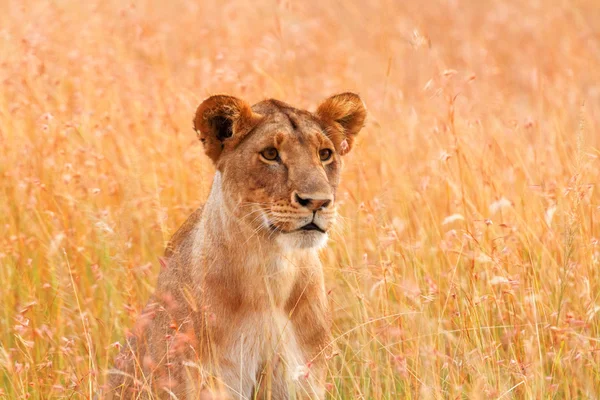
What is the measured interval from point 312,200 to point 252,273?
1.53 feet

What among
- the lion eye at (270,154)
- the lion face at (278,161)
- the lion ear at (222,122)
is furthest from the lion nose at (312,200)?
the lion ear at (222,122)

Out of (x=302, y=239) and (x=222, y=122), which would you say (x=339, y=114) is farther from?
(x=302, y=239)

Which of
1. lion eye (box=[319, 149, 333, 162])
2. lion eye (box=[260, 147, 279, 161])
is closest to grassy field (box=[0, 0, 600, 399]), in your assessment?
lion eye (box=[319, 149, 333, 162])

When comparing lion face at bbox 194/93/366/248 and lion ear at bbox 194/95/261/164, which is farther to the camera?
lion ear at bbox 194/95/261/164

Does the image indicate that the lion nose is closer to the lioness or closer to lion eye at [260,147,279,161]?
the lioness

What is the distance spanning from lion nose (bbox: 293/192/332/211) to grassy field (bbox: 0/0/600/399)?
403 millimetres

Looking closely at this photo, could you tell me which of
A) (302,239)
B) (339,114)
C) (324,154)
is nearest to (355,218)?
(339,114)

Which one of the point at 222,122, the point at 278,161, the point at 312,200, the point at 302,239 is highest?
the point at 222,122

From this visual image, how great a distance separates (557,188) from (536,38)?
7.84 metres

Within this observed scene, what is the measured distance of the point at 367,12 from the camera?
1455 cm

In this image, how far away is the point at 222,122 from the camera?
4.48 metres

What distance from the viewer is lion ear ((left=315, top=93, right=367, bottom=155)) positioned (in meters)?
4.63

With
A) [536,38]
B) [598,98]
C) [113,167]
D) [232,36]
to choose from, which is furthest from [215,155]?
[536,38]

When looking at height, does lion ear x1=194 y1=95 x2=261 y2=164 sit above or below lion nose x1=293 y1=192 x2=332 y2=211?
above
